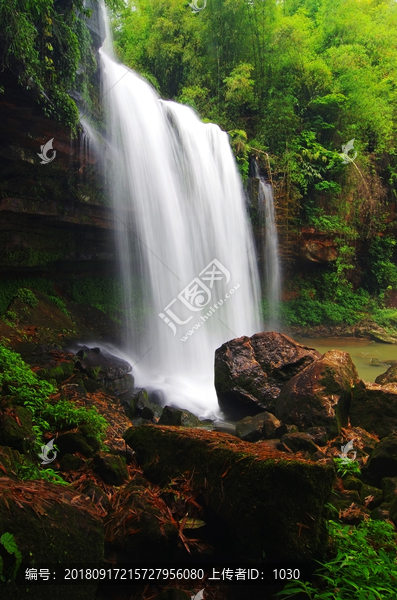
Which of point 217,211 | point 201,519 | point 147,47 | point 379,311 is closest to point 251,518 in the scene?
point 201,519

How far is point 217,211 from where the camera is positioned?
1312 cm

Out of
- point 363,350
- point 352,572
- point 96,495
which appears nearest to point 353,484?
point 352,572

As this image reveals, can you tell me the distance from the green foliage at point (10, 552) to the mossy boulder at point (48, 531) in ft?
0.06

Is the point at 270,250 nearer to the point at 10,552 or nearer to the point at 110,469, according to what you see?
the point at 110,469

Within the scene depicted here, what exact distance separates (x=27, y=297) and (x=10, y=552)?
27.2ft

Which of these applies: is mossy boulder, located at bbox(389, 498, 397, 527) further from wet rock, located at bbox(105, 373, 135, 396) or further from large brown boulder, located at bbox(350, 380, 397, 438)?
wet rock, located at bbox(105, 373, 135, 396)

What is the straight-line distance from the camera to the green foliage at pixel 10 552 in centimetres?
144

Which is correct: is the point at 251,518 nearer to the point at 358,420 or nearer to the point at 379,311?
the point at 358,420

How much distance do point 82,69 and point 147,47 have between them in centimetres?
1104

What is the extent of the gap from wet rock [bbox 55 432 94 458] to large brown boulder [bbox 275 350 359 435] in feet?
9.60

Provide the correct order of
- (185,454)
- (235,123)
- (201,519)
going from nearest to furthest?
(201,519)
(185,454)
(235,123)

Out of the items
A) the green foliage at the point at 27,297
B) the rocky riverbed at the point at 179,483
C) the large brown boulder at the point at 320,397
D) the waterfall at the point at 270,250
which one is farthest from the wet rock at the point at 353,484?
the waterfall at the point at 270,250

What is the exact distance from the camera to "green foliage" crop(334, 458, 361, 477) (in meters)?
3.79

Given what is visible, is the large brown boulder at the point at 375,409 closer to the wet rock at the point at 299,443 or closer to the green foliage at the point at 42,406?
the wet rock at the point at 299,443
